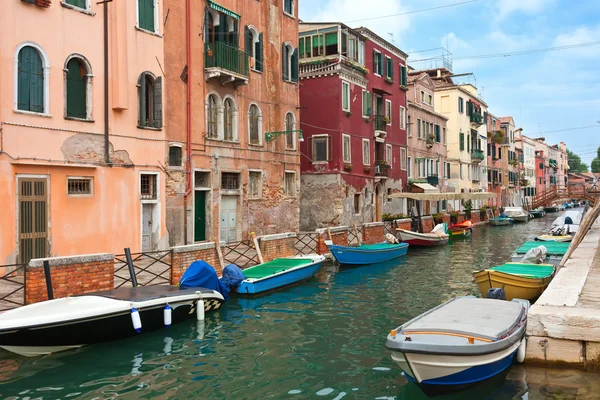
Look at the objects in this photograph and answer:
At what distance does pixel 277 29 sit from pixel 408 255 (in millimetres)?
10659

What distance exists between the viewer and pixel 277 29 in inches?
883

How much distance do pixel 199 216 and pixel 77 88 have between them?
594 cm

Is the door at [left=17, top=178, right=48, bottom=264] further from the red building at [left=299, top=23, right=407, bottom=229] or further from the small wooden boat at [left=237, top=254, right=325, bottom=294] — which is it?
the red building at [left=299, top=23, right=407, bottom=229]

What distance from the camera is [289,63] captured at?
23.2 meters

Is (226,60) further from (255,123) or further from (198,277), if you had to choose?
(198,277)

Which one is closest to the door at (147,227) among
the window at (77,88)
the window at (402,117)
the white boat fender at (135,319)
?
the window at (77,88)

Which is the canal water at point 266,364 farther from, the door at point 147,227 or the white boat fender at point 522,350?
the door at point 147,227

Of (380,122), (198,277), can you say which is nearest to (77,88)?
(198,277)

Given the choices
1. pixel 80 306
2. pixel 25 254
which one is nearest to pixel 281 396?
pixel 80 306

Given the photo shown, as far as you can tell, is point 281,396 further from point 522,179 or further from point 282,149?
point 522,179

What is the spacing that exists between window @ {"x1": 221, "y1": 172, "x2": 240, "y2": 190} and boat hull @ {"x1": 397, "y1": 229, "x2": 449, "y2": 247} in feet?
26.5

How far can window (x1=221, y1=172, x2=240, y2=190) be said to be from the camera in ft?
64.6

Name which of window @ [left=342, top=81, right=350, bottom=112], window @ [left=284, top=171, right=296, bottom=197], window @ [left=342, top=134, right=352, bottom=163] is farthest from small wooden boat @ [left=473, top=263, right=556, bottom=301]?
window @ [left=342, top=81, right=350, bottom=112]

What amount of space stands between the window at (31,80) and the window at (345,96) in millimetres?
16117
